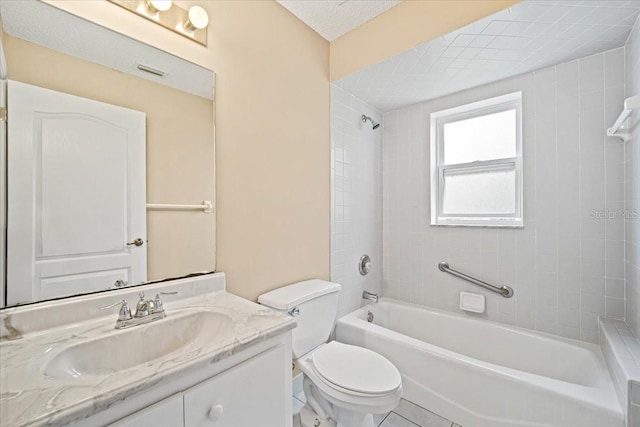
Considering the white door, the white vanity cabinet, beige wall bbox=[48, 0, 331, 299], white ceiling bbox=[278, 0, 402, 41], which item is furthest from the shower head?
the white vanity cabinet

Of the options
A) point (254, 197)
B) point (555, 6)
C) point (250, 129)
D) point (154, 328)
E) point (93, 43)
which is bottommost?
point (154, 328)

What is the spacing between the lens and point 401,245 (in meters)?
2.53

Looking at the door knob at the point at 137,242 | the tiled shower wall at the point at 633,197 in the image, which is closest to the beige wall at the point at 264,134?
the door knob at the point at 137,242

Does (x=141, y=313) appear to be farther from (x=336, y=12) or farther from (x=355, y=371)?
(x=336, y=12)

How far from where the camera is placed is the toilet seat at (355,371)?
121 centimetres

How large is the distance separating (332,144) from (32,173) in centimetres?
163

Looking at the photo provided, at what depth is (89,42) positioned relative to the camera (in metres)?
1.04

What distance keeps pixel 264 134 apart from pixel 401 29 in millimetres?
1047

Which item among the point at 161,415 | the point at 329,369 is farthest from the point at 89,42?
the point at 329,369

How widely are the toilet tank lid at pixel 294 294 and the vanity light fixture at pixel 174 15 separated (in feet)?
4.37

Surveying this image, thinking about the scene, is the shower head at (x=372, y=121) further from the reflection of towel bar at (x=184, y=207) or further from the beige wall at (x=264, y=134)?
the reflection of towel bar at (x=184, y=207)

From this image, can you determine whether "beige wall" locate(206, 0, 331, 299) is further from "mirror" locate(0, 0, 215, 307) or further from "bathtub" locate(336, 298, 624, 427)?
"bathtub" locate(336, 298, 624, 427)

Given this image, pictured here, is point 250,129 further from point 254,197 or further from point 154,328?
point 154,328

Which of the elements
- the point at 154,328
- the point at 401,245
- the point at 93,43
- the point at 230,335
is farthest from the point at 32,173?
the point at 401,245
